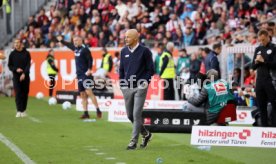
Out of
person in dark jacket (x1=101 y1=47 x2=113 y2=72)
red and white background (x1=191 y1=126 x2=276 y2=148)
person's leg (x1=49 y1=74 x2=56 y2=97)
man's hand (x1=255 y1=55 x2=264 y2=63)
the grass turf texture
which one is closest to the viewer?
the grass turf texture

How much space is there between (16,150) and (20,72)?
23.5 ft

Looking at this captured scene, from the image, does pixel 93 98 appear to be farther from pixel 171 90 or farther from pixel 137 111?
pixel 137 111

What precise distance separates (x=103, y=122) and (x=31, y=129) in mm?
2361

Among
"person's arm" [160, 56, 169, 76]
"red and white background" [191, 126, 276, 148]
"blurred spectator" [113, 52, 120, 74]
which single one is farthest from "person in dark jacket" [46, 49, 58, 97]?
"red and white background" [191, 126, 276, 148]

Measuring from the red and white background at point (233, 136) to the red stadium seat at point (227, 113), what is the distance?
1950 mm

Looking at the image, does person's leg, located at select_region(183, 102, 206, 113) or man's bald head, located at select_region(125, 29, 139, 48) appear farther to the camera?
person's leg, located at select_region(183, 102, 206, 113)

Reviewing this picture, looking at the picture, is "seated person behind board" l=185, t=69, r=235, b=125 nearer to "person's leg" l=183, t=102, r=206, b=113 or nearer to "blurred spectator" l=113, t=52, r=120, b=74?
"person's leg" l=183, t=102, r=206, b=113

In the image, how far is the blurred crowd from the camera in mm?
26984

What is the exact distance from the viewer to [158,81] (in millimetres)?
25406

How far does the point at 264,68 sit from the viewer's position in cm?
1502

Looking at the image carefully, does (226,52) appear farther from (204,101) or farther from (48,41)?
(48,41)

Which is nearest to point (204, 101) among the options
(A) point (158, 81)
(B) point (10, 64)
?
(B) point (10, 64)

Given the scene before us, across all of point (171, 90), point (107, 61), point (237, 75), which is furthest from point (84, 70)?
point (107, 61)

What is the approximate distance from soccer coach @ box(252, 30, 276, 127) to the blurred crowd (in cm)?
736
